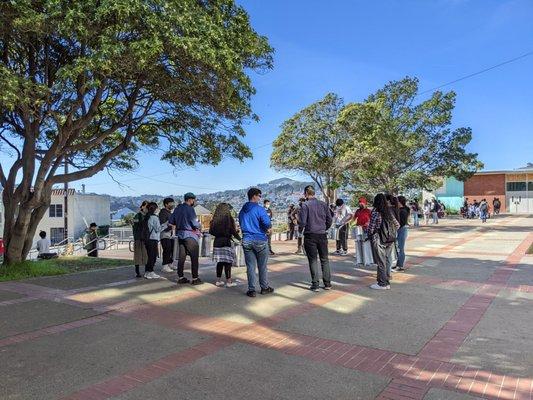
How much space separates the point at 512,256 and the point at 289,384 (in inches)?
430

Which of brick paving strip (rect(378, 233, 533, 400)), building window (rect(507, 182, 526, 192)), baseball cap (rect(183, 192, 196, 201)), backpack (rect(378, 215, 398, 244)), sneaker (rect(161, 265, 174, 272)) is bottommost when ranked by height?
brick paving strip (rect(378, 233, 533, 400))

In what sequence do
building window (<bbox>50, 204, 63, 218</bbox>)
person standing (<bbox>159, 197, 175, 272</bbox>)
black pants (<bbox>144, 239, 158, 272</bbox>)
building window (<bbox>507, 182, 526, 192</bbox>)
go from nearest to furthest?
black pants (<bbox>144, 239, 158, 272</bbox>)
person standing (<bbox>159, 197, 175, 272</bbox>)
building window (<bbox>50, 204, 63, 218</bbox>)
building window (<bbox>507, 182, 526, 192</bbox>)

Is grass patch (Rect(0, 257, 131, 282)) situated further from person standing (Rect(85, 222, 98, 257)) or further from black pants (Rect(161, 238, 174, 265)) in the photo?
person standing (Rect(85, 222, 98, 257))

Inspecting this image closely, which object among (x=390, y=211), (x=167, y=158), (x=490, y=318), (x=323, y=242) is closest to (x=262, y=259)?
(x=323, y=242)

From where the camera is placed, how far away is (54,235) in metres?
47.4

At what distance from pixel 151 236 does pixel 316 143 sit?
12.6 meters

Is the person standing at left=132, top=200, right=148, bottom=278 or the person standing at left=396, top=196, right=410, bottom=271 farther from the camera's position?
the person standing at left=396, top=196, right=410, bottom=271

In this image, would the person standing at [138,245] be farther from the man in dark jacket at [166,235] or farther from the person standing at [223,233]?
the person standing at [223,233]

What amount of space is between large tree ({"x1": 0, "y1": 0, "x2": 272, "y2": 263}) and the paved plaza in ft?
9.61

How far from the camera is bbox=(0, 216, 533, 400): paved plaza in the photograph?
383cm

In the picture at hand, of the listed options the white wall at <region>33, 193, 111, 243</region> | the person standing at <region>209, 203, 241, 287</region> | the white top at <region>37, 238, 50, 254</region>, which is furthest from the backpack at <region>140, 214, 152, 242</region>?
the white wall at <region>33, 193, 111, 243</region>

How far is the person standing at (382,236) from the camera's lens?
25.8 ft

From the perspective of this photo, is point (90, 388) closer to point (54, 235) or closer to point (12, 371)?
point (12, 371)

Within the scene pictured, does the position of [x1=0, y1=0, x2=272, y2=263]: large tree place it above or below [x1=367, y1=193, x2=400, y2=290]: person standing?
above
